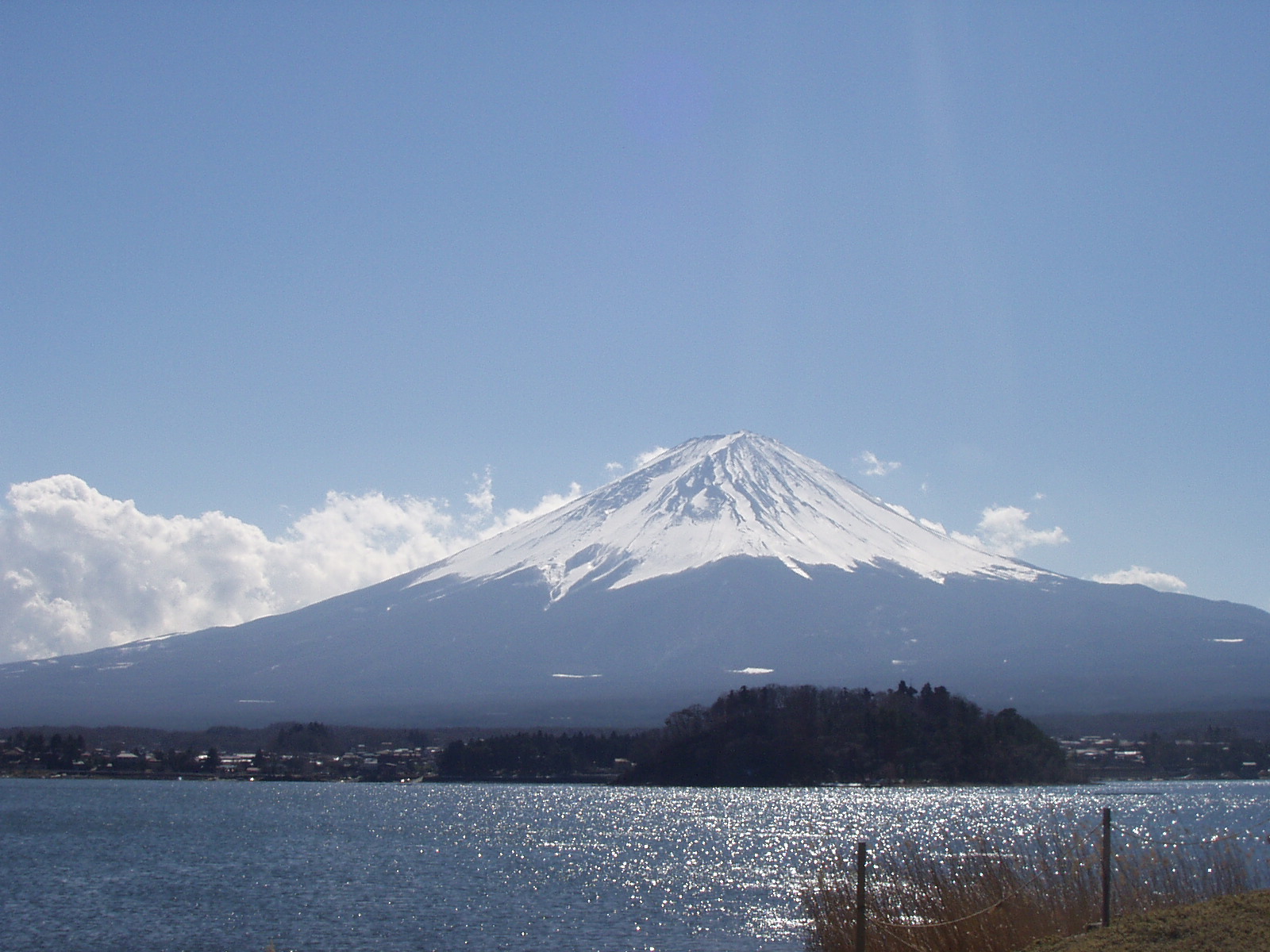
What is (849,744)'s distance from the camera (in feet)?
257

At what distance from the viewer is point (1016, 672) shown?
149000 mm

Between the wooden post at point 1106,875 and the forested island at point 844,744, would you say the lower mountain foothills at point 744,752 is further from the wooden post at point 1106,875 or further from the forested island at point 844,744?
the wooden post at point 1106,875

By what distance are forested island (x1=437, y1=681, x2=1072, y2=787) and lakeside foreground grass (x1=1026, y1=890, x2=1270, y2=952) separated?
65264mm

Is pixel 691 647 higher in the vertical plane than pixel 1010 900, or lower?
higher

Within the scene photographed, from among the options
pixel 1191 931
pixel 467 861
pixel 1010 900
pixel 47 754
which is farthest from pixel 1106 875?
pixel 47 754

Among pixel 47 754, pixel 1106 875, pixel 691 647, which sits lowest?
pixel 47 754

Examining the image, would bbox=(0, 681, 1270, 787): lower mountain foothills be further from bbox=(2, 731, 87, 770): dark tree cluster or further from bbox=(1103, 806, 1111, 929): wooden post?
bbox=(1103, 806, 1111, 929): wooden post

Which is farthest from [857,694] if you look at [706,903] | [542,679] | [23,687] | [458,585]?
[23,687]

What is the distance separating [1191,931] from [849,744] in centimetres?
6823

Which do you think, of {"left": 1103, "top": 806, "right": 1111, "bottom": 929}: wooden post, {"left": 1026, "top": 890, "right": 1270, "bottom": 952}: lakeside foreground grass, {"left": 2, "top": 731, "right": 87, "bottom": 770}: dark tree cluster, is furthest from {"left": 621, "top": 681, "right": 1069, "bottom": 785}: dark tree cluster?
{"left": 1026, "top": 890, "right": 1270, "bottom": 952}: lakeside foreground grass

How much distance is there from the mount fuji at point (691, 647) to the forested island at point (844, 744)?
46.9 m

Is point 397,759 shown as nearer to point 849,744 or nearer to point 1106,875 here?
point 849,744

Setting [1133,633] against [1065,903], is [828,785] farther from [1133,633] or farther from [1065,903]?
[1133,633]

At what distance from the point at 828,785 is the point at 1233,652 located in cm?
9950
